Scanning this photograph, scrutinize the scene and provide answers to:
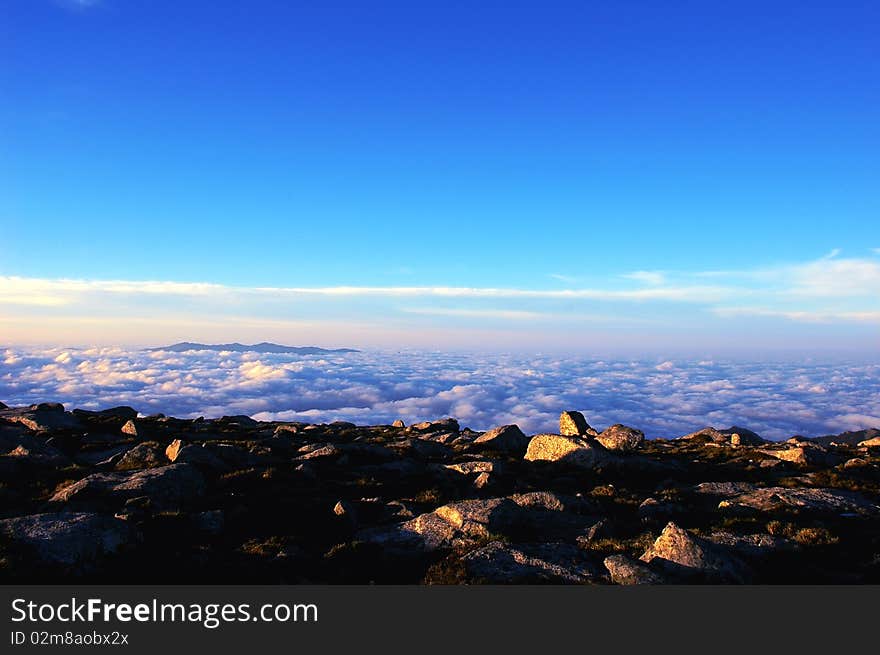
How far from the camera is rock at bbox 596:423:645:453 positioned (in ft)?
152

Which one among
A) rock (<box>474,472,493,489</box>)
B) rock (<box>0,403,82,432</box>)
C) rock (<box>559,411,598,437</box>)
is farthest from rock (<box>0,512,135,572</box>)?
rock (<box>559,411,598,437</box>)

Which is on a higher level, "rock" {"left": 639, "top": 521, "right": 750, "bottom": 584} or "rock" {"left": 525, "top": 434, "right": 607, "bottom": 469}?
"rock" {"left": 639, "top": 521, "right": 750, "bottom": 584}

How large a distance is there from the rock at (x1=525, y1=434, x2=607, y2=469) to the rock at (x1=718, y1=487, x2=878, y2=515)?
1019 centimetres

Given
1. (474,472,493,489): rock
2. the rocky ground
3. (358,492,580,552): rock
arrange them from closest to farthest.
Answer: the rocky ground, (358,492,580,552): rock, (474,472,493,489): rock

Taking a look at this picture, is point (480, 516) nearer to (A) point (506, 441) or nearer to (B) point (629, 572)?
(B) point (629, 572)

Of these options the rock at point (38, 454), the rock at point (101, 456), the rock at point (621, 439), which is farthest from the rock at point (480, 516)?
the rock at point (621, 439)

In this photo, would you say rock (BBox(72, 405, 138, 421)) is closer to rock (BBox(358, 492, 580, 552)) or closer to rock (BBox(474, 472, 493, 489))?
rock (BBox(474, 472, 493, 489))

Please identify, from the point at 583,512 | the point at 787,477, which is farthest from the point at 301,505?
the point at 787,477

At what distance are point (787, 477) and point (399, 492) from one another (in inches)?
1039

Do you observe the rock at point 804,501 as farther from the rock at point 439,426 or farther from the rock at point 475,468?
the rock at point 439,426

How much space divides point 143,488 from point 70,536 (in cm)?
712

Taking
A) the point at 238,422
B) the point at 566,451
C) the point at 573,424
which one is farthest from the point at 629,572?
the point at 238,422

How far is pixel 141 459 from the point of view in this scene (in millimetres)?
31016
